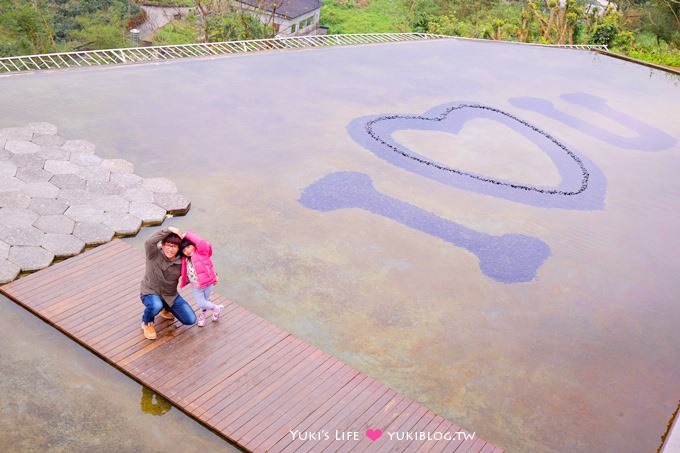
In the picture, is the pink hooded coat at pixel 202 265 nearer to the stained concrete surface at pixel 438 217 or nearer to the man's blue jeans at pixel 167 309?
the man's blue jeans at pixel 167 309

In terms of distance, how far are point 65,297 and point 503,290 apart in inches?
187

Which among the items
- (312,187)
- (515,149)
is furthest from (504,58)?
(312,187)

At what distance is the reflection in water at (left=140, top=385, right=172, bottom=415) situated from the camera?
4.84 metres

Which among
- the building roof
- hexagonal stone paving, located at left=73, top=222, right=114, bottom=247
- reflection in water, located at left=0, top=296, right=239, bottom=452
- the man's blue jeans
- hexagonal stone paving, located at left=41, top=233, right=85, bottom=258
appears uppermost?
the building roof

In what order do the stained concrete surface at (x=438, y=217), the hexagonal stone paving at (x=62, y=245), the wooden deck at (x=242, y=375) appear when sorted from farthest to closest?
1. the hexagonal stone paving at (x=62, y=245)
2. the stained concrete surface at (x=438, y=217)
3. the wooden deck at (x=242, y=375)

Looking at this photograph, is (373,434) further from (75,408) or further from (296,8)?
(296,8)

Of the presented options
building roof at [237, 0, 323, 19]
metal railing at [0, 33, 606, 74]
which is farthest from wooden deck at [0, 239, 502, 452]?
building roof at [237, 0, 323, 19]

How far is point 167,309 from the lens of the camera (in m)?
5.55

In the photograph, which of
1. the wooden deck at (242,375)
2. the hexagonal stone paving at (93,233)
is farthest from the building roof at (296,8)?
the wooden deck at (242,375)

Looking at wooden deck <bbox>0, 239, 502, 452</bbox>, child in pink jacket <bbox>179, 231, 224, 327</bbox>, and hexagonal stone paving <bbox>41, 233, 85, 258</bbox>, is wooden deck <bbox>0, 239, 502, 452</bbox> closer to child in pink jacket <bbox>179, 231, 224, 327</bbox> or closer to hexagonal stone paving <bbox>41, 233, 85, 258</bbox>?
hexagonal stone paving <bbox>41, 233, 85, 258</bbox>

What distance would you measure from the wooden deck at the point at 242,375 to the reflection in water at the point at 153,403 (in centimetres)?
6

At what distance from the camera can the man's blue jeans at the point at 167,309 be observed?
5.26m

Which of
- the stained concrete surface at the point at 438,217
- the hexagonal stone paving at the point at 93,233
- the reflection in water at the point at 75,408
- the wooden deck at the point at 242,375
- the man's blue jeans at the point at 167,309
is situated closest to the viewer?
the reflection in water at the point at 75,408

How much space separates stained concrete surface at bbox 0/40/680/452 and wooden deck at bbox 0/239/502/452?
25 centimetres
